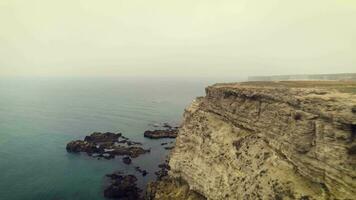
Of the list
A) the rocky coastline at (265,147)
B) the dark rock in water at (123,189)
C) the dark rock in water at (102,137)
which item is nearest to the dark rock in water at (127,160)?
the dark rock in water at (123,189)

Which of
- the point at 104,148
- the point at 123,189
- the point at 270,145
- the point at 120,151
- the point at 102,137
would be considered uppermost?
the point at 270,145

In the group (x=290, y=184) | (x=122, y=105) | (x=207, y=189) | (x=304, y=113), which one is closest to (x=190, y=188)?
(x=207, y=189)

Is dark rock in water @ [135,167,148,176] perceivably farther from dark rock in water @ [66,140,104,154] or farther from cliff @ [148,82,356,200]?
dark rock in water @ [66,140,104,154]

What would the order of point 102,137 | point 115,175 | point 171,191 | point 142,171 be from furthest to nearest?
1. point 102,137
2. point 142,171
3. point 115,175
4. point 171,191

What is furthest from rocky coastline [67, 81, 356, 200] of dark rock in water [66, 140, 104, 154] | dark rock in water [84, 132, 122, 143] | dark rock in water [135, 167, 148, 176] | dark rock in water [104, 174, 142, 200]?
dark rock in water [84, 132, 122, 143]

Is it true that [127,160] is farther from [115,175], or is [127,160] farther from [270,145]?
[270,145]

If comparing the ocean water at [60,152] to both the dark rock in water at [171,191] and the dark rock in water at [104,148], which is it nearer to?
the dark rock in water at [104,148]

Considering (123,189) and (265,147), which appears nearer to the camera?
(265,147)

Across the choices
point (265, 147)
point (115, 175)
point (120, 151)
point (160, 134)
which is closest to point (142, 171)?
point (115, 175)
